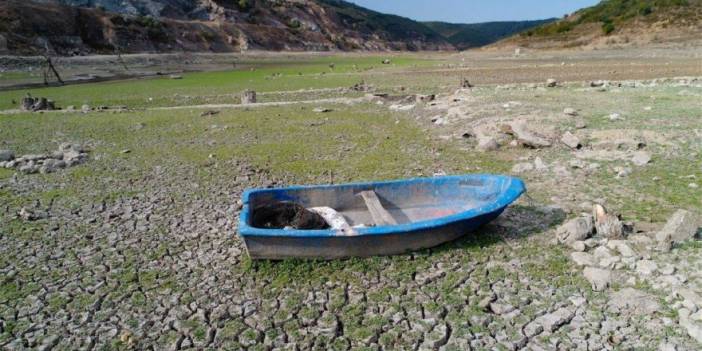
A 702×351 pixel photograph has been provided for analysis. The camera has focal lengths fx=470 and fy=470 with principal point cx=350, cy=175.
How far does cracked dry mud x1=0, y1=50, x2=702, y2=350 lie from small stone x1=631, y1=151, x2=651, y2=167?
Answer: 0.17 metres

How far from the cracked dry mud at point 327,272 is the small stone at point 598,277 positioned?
0.06 metres

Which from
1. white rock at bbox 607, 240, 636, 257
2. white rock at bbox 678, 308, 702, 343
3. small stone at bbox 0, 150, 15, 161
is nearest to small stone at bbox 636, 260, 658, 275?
white rock at bbox 607, 240, 636, 257

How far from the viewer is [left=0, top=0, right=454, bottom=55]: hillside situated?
5584 centimetres

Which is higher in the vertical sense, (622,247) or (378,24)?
(378,24)

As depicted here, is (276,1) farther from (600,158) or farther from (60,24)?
(600,158)

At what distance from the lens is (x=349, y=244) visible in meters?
Result: 6.00

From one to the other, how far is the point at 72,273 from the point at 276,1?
4627 inches

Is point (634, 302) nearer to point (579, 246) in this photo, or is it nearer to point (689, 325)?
point (689, 325)

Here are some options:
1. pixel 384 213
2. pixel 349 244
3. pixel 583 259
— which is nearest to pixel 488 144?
pixel 384 213

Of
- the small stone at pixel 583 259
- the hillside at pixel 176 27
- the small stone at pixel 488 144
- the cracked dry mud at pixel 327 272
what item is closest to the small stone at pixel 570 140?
the cracked dry mud at pixel 327 272

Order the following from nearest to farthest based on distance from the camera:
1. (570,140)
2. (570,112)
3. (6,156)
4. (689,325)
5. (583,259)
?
(689,325) < (583,259) < (570,140) < (6,156) < (570,112)

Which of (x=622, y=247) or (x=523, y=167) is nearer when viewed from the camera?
(x=622, y=247)

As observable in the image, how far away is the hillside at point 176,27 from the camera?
183 feet

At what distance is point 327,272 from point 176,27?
7885 cm
